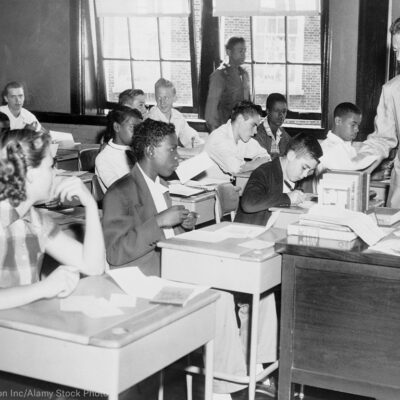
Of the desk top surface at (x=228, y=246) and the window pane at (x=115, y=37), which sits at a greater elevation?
the window pane at (x=115, y=37)

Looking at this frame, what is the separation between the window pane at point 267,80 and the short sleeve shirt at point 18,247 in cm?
555

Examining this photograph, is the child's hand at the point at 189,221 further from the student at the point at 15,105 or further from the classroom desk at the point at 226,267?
the student at the point at 15,105

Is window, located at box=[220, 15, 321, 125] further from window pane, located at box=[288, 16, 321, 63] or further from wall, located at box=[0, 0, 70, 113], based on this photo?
wall, located at box=[0, 0, 70, 113]

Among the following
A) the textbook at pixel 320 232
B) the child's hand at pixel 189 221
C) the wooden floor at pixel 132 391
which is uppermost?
the textbook at pixel 320 232

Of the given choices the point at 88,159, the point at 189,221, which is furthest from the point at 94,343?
the point at 88,159

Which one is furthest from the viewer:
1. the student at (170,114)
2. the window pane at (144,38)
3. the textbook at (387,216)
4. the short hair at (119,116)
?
the window pane at (144,38)

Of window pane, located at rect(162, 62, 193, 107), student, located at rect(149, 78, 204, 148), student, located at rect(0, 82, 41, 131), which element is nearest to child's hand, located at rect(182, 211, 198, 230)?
student, located at rect(149, 78, 204, 148)

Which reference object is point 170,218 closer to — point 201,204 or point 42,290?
point 42,290

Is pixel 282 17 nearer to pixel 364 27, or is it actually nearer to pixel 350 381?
pixel 364 27

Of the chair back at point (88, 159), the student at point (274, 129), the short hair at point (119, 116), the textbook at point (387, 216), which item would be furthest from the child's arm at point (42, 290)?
Answer: the student at point (274, 129)

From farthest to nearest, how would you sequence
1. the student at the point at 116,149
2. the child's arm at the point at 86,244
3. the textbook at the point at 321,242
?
the student at the point at 116,149, the textbook at the point at 321,242, the child's arm at the point at 86,244

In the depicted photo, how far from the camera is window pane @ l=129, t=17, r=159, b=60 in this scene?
828cm

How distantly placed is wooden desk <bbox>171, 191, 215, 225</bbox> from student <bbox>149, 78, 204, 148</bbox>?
8.38ft

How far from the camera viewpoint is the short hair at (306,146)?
12.7 feet
